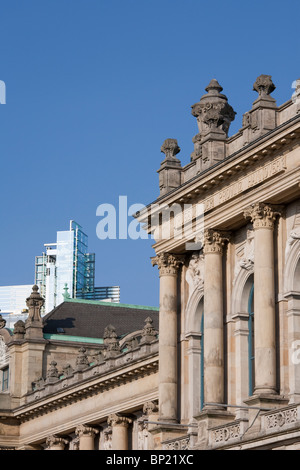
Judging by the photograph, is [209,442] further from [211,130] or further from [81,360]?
[81,360]

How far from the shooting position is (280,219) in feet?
144

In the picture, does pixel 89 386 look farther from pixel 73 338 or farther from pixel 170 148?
pixel 170 148

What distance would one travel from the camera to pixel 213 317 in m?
46.4

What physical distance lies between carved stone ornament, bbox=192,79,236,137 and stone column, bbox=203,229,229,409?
448cm

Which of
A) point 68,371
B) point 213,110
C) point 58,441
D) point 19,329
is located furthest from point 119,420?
point 213,110

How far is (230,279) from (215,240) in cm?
153

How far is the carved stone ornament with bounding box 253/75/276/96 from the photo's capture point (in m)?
45.1

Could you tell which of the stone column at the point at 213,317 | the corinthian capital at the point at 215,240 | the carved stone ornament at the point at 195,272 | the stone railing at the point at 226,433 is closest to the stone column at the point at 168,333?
the carved stone ornament at the point at 195,272

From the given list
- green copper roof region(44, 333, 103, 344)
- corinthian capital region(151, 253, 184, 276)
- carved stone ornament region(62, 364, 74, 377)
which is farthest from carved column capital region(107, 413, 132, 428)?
green copper roof region(44, 333, 103, 344)

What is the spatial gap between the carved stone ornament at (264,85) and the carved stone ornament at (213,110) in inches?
140

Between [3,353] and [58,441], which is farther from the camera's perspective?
[3,353]

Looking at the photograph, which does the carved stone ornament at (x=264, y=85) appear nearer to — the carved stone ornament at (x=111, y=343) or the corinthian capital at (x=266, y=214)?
the corinthian capital at (x=266, y=214)

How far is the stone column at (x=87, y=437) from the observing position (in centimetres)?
6762
